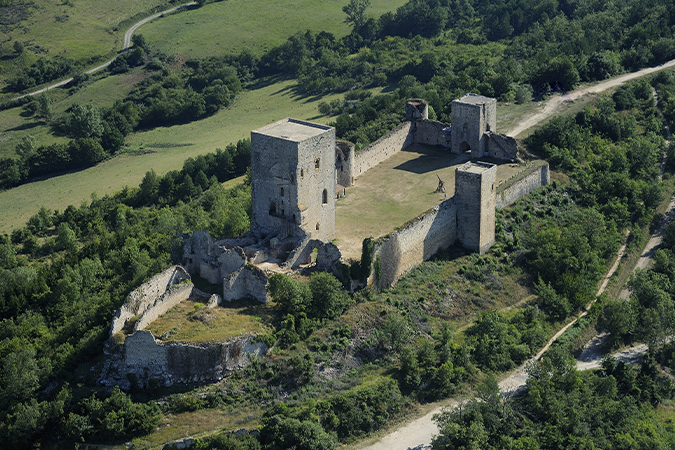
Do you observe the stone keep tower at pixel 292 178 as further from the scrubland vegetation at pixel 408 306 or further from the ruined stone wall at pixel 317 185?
the scrubland vegetation at pixel 408 306

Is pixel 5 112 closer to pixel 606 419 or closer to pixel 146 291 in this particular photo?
pixel 146 291

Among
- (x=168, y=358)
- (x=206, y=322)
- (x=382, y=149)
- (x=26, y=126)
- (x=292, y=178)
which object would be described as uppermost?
(x=292, y=178)

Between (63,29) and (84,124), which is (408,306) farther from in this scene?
(63,29)

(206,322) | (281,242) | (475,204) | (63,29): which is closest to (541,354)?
(475,204)

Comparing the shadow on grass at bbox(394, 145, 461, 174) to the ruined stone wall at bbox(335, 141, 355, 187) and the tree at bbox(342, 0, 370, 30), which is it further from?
the tree at bbox(342, 0, 370, 30)

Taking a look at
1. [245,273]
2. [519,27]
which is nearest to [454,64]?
[519,27]

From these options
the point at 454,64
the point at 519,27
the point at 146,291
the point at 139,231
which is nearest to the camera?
the point at 146,291

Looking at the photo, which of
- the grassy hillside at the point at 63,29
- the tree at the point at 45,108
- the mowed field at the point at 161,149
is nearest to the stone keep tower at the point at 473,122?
the mowed field at the point at 161,149
